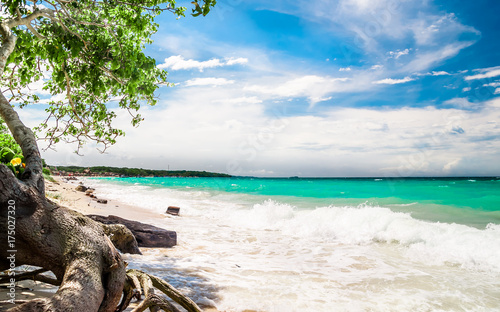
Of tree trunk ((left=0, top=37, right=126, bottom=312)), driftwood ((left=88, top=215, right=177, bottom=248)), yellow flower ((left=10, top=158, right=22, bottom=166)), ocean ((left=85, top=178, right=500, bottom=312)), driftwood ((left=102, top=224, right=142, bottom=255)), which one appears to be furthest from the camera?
driftwood ((left=88, top=215, right=177, bottom=248))

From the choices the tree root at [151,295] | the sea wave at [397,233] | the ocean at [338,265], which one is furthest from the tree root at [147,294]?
the sea wave at [397,233]

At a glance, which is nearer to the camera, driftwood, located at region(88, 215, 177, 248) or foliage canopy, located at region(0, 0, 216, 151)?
foliage canopy, located at region(0, 0, 216, 151)

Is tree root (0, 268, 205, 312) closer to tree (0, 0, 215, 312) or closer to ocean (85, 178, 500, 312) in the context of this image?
tree (0, 0, 215, 312)

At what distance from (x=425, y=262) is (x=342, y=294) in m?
4.03

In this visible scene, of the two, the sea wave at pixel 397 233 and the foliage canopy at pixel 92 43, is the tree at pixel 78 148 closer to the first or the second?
the foliage canopy at pixel 92 43

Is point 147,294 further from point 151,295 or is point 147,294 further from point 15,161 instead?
point 15,161

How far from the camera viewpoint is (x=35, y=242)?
8.39ft

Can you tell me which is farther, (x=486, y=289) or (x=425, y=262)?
(x=425, y=262)

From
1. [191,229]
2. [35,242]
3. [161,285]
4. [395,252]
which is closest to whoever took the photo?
[35,242]

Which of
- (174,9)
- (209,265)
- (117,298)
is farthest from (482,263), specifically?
(174,9)

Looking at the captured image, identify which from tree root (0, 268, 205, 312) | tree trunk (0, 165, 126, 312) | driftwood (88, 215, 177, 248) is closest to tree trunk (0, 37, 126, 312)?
tree trunk (0, 165, 126, 312)

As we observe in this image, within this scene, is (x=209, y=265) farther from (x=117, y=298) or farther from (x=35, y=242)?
(x=35, y=242)

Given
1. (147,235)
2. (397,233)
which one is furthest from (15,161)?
(397,233)

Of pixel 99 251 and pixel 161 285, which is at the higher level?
pixel 99 251
